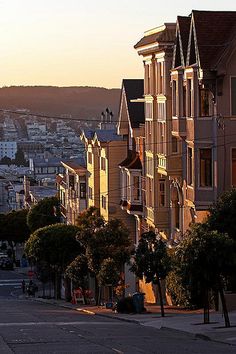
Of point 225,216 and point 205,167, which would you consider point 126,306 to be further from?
point 225,216

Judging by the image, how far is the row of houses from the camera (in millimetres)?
40781

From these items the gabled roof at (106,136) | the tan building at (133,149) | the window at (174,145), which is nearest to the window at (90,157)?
the gabled roof at (106,136)

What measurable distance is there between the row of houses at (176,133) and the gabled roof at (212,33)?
0.04 metres

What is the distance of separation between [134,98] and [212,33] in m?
20.3

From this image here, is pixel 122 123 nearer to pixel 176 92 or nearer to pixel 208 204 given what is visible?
pixel 176 92

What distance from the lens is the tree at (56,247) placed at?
66375 millimetres

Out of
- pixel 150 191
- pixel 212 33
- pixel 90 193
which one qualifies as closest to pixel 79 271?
pixel 150 191

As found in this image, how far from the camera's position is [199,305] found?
42.1 meters

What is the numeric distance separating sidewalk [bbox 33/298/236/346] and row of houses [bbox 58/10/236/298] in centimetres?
415

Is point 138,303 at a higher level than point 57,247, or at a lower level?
lower

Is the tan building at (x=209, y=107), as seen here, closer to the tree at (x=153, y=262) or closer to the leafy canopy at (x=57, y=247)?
the tree at (x=153, y=262)

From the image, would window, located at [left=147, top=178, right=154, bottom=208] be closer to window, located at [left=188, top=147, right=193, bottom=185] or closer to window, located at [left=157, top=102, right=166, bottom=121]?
window, located at [left=157, top=102, right=166, bottom=121]

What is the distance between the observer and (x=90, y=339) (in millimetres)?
29703

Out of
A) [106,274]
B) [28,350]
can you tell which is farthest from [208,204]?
[28,350]
